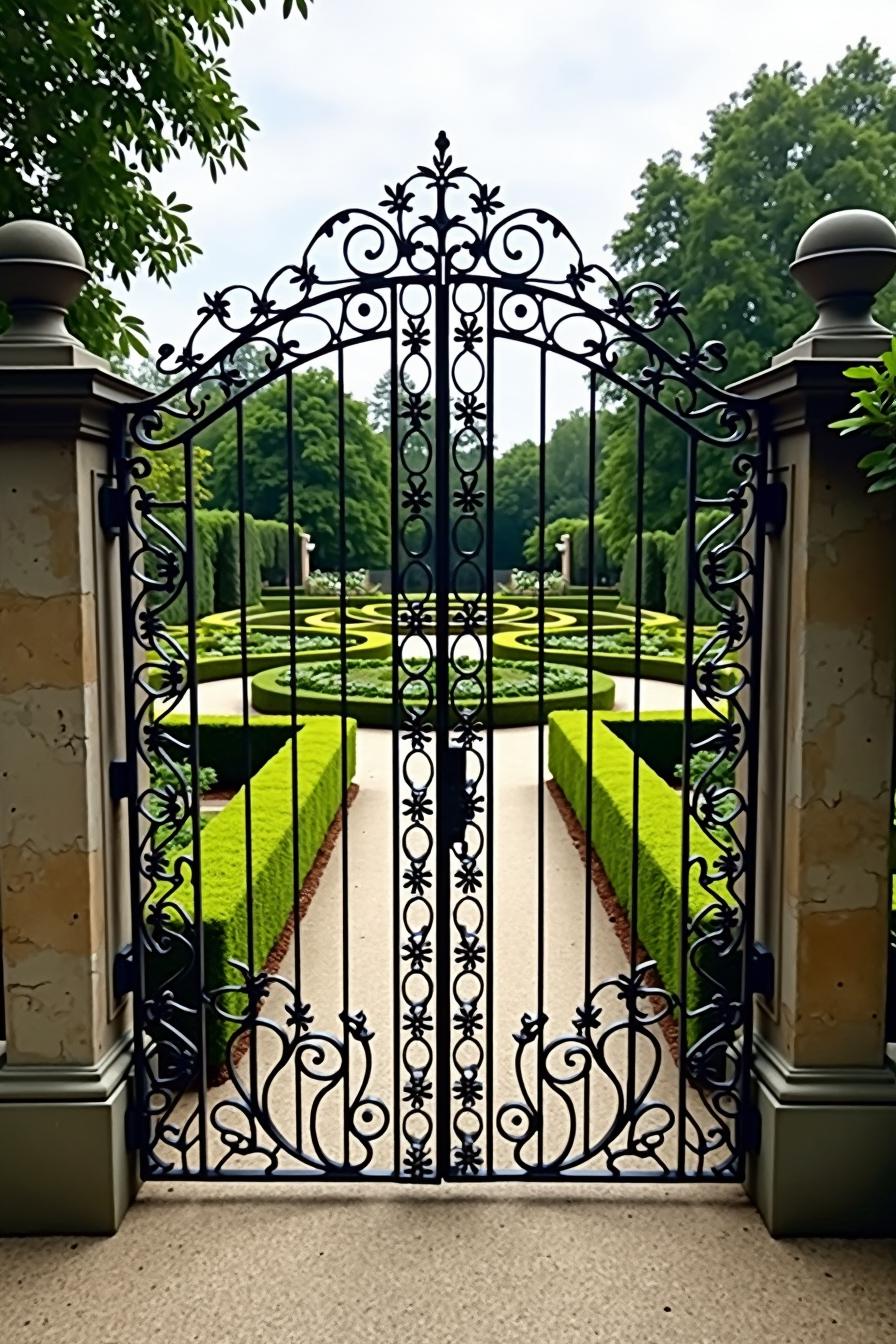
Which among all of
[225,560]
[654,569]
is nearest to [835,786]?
[654,569]

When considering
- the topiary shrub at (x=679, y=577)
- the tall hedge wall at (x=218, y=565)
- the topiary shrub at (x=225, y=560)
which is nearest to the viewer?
the topiary shrub at (x=679, y=577)

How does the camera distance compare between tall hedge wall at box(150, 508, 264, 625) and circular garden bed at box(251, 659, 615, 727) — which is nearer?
circular garden bed at box(251, 659, 615, 727)

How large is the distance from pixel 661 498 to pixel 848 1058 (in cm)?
2003

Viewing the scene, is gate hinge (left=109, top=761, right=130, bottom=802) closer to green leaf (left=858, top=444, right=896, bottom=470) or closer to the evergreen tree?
green leaf (left=858, top=444, right=896, bottom=470)

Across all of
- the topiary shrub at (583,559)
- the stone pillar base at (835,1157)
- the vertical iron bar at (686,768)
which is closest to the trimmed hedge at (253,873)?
the vertical iron bar at (686,768)

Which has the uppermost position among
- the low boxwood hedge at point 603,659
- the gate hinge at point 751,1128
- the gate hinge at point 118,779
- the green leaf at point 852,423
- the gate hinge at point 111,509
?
the green leaf at point 852,423

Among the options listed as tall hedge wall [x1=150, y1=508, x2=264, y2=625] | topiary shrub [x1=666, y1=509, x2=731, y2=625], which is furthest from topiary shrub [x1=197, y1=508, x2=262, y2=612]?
topiary shrub [x1=666, y1=509, x2=731, y2=625]

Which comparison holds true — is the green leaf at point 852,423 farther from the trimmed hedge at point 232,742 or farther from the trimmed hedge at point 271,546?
the trimmed hedge at point 271,546

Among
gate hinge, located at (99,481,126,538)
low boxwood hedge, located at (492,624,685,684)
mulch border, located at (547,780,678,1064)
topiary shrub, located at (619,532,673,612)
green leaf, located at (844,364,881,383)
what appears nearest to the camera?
green leaf, located at (844,364,881,383)

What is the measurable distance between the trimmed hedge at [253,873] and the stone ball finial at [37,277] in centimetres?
154

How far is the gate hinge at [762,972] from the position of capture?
9.98 ft

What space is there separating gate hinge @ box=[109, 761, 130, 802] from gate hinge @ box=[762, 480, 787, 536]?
2011mm

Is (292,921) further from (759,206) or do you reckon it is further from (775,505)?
(759,206)

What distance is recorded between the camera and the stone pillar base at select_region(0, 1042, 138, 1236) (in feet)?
9.40
